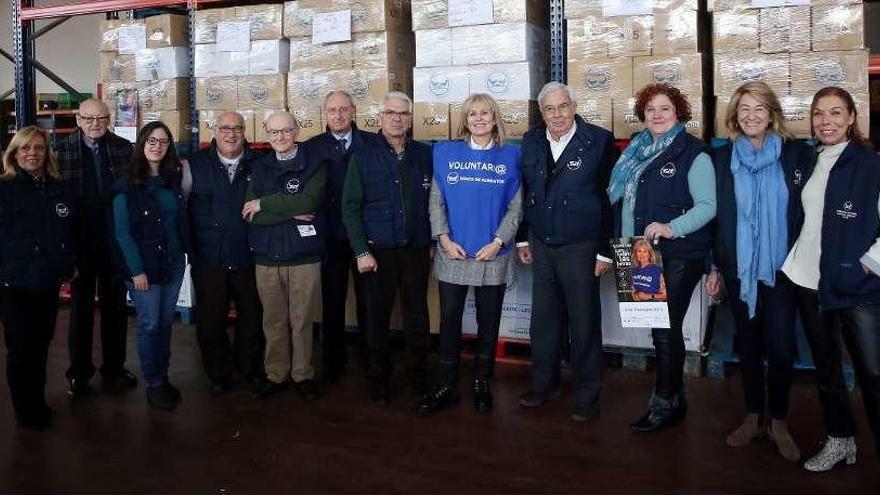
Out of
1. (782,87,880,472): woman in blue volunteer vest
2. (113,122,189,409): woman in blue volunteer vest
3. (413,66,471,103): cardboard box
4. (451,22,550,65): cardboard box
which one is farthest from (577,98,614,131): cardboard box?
(113,122,189,409): woman in blue volunteer vest

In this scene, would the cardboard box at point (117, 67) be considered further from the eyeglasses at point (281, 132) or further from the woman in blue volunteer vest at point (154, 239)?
the eyeglasses at point (281, 132)

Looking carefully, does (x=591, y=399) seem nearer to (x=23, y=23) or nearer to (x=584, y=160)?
(x=584, y=160)

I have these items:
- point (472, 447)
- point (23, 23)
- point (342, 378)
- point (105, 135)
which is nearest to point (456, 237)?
point (472, 447)

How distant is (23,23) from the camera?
21.3 ft

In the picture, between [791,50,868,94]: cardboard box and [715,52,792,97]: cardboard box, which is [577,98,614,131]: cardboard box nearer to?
[715,52,792,97]: cardboard box

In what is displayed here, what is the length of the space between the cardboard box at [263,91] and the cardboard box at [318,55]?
0.16 meters

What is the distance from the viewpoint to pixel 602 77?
468cm

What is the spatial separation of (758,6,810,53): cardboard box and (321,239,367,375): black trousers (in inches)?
100

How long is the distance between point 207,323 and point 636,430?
2.34 metres

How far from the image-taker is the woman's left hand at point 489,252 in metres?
3.90

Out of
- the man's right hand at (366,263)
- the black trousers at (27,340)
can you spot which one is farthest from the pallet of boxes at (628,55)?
the black trousers at (27,340)

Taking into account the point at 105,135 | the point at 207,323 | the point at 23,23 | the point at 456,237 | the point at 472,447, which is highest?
the point at 23,23

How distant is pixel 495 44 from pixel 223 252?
2.03 m

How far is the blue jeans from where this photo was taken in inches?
164
